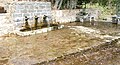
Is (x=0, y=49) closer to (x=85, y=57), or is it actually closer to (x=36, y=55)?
(x=36, y=55)

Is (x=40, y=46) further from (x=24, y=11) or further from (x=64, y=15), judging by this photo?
(x=64, y=15)

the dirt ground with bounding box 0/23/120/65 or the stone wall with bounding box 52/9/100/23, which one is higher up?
the stone wall with bounding box 52/9/100/23

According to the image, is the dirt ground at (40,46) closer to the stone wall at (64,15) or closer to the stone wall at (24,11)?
the stone wall at (24,11)

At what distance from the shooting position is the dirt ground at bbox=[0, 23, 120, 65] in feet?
21.5

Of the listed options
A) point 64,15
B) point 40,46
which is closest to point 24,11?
point 40,46

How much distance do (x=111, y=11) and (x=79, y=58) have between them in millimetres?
14476

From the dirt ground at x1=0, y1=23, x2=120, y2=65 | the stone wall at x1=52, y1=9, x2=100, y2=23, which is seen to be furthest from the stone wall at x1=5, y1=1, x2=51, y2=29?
the dirt ground at x1=0, y1=23, x2=120, y2=65

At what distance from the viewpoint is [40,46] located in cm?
802

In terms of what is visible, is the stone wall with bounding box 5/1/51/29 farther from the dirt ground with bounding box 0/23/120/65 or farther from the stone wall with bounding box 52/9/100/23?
the dirt ground with bounding box 0/23/120/65

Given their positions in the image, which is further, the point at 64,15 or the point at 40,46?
the point at 64,15

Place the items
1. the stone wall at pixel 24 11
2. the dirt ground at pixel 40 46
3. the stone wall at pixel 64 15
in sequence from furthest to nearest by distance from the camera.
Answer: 1. the stone wall at pixel 64 15
2. the stone wall at pixel 24 11
3. the dirt ground at pixel 40 46

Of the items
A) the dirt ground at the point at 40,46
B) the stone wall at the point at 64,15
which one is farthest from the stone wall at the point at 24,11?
the dirt ground at the point at 40,46

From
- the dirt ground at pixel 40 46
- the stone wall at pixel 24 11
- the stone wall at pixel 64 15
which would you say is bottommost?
the dirt ground at pixel 40 46

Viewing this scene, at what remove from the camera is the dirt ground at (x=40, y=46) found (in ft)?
21.5
